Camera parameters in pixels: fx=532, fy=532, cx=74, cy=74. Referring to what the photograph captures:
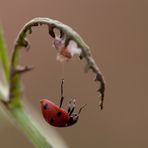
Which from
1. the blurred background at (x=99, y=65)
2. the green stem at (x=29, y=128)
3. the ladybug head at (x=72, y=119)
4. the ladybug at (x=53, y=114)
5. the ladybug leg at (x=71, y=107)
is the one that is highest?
the green stem at (x=29, y=128)

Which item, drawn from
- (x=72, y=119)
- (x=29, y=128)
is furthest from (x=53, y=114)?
(x=29, y=128)

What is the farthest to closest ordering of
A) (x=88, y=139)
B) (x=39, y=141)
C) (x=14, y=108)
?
(x=88, y=139) < (x=14, y=108) < (x=39, y=141)

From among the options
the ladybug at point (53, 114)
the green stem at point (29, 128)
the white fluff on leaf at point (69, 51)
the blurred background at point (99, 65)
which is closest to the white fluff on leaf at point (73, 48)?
the white fluff on leaf at point (69, 51)

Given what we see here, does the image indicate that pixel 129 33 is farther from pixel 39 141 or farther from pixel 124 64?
pixel 39 141

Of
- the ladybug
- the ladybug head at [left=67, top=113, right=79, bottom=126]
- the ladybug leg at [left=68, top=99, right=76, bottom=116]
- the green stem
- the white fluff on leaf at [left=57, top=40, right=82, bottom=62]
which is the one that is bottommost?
the ladybug head at [left=67, top=113, right=79, bottom=126]

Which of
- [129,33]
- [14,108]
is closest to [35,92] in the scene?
Result: [129,33]

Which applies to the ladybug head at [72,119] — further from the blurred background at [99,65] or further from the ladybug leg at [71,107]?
the blurred background at [99,65]

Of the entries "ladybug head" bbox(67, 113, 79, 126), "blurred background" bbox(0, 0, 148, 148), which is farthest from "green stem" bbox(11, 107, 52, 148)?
"blurred background" bbox(0, 0, 148, 148)

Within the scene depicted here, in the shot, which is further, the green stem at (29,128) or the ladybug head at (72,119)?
the ladybug head at (72,119)

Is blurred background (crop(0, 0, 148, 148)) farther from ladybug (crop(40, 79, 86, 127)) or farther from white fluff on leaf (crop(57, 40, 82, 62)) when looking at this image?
white fluff on leaf (crop(57, 40, 82, 62))
